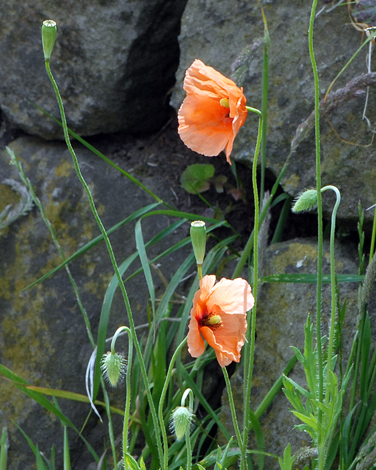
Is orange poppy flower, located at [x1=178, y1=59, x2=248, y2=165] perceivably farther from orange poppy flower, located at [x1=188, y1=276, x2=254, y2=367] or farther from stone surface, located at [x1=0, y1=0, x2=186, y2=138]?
stone surface, located at [x1=0, y1=0, x2=186, y2=138]

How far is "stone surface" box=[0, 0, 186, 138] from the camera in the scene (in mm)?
1956

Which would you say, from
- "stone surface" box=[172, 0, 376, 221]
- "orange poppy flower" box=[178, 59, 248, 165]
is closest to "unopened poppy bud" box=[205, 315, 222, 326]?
"orange poppy flower" box=[178, 59, 248, 165]

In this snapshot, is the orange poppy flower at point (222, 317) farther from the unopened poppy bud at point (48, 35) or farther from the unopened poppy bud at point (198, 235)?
the unopened poppy bud at point (48, 35)

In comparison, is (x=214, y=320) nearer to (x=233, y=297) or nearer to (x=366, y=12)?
(x=233, y=297)

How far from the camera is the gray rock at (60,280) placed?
6.12 feet

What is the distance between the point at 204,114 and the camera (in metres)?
1.04

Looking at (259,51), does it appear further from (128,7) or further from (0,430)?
(0,430)

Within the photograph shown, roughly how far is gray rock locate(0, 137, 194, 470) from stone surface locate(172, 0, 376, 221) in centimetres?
41

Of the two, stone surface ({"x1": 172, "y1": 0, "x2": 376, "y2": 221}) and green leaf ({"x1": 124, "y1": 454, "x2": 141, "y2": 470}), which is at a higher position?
stone surface ({"x1": 172, "y1": 0, "x2": 376, "y2": 221})

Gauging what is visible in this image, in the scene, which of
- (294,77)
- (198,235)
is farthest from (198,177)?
(198,235)

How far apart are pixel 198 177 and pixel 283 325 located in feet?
2.16

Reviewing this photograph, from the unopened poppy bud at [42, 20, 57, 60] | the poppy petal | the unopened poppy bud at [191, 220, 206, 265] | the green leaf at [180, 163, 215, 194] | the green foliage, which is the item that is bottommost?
the green foliage

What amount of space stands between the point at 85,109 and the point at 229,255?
2.48 feet

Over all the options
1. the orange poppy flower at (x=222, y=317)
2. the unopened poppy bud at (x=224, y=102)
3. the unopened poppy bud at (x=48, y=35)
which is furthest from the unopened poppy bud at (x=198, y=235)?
the unopened poppy bud at (x=48, y=35)
